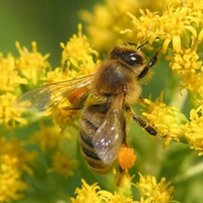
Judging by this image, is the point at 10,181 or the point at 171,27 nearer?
the point at 171,27

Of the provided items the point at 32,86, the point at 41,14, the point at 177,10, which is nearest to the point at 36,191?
the point at 32,86

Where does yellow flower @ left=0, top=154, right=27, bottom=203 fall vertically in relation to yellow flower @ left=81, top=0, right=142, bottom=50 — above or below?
below

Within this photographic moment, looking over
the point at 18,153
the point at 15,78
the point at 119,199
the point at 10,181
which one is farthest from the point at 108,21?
the point at 119,199

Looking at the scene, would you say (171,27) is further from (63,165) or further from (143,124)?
(63,165)

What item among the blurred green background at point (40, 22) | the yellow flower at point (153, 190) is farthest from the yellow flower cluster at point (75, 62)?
the blurred green background at point (40, 22)

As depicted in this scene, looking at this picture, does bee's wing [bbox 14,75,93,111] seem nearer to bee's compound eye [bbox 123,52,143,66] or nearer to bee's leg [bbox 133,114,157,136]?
bee's compound eye [bbox 123,52,143,66]

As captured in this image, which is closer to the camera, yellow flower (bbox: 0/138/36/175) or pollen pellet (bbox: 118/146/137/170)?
pollen pellet (bbox: 118/146/137/170)

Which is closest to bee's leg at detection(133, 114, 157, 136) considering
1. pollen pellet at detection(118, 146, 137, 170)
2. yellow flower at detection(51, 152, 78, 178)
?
pollen pellet at detection(118, 146, 137, 170)

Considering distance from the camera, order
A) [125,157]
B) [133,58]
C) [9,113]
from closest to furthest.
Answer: [125,157], [133,58], [9,113]
